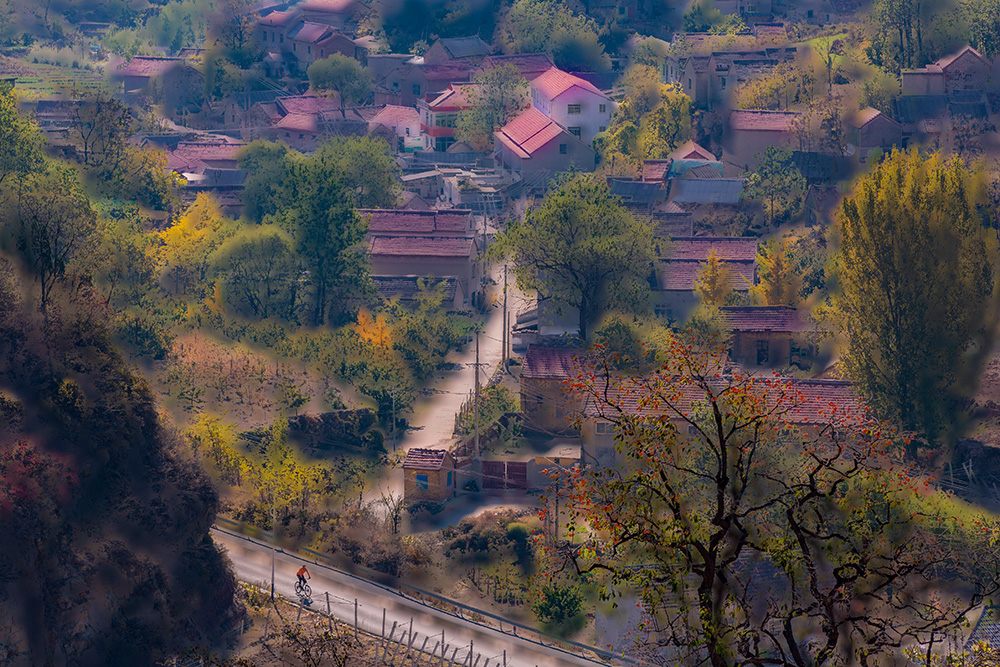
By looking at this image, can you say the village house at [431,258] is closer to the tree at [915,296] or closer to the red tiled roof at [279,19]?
the tree at [915,296]

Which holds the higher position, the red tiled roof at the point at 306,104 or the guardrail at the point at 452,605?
the red tiled roof at the point at 306,104

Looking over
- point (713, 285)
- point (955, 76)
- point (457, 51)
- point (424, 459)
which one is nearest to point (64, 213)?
point (424, 459)

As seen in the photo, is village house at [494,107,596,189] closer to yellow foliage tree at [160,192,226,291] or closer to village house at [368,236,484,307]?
village house at [368,236,484,307]

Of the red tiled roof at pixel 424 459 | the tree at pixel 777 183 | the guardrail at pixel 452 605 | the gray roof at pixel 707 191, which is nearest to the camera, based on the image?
the guardrail at pixel 452 605

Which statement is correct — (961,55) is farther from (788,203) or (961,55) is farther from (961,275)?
(961,275)

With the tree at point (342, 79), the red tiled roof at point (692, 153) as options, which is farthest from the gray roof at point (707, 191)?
the tree at point (342, 79)

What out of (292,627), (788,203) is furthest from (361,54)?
(292,627)
